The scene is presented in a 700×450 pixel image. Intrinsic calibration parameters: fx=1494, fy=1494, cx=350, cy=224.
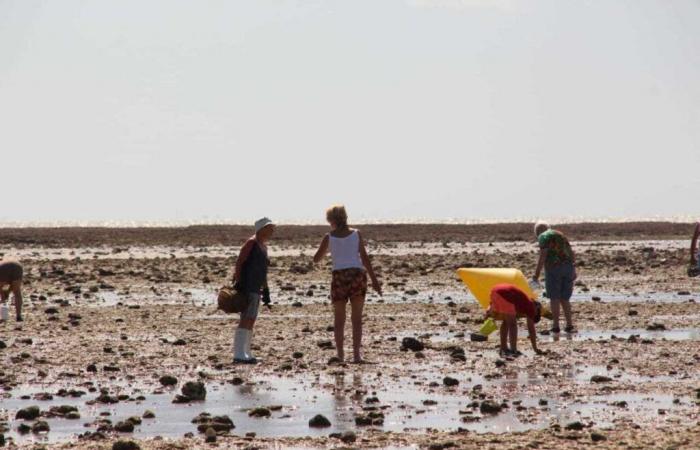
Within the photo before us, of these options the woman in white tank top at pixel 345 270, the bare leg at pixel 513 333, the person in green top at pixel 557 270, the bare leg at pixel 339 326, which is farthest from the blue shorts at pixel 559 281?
the bare leg at pixel 339 326

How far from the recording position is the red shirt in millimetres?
18016

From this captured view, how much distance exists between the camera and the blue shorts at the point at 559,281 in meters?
21.5

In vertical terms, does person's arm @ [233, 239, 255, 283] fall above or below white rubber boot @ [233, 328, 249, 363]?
above

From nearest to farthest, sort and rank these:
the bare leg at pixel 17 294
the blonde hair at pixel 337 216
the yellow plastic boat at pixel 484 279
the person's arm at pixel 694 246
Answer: the blonde hair at pixel 337 216 → the yellow plastic boat at pixel 484 279 → the person's arm at pixel 694 246 → the bare leg at pixel 17 294

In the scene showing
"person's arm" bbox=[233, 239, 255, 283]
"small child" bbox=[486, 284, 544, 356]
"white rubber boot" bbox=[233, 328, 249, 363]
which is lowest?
"white rubber boot" bbox=[233, 328, 249, 363]

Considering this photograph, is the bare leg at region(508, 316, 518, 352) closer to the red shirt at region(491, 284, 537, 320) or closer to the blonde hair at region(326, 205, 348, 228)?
the red shirt at region(491, 284, 537, 320)

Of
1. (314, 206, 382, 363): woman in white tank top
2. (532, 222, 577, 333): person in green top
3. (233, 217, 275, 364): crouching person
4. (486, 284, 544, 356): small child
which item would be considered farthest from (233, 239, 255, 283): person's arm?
(532, 222, 577, 333): person in green top

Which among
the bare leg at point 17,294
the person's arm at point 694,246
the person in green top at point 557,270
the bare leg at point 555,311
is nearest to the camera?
the bare leg at point 555,311

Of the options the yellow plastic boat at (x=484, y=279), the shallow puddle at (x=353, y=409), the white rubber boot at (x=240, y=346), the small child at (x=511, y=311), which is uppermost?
the yellow plastic boat at (x=484, y=279)

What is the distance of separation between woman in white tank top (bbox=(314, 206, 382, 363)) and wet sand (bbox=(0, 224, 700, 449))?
0.48 m

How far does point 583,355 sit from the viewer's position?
1770 centimetres

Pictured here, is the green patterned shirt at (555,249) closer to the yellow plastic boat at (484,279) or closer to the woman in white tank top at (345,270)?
the yellow plastic boat at (484,279)

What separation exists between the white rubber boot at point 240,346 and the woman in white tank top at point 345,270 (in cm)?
108

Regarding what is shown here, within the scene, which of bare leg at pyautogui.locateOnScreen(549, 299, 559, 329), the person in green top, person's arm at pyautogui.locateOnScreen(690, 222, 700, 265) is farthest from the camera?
person's arm at pyautogui.locateOnScreen(690, 222, 700, 265)
